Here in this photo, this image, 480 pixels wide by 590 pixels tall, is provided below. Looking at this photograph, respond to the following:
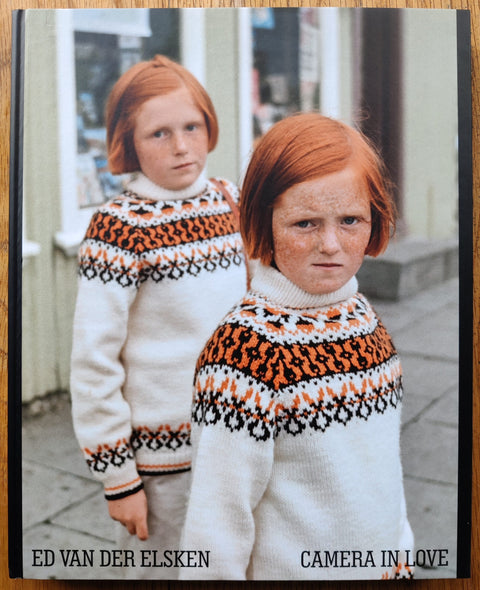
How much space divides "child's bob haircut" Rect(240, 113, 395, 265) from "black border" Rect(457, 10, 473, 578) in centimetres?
16

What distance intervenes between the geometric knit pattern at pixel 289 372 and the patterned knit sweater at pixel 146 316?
8cm

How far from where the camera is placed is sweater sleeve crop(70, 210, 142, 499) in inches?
46.1

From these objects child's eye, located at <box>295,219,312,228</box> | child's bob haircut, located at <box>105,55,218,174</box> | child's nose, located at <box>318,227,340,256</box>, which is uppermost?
child's bob haircut, located at <box>105,55,218,174</box>

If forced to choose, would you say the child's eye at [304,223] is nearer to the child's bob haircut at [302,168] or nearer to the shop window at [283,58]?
the child's bob haircut at [302,168]

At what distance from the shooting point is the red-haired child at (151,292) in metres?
1.17

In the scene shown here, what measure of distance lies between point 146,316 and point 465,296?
0.59 meters

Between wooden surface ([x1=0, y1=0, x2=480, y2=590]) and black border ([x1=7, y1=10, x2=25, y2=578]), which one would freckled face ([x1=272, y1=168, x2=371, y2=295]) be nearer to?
wooden surface ([x1=0, y1=0, x2=480, y2=590])

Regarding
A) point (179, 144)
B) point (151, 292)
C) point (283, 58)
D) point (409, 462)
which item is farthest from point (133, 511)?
point (283, 58)

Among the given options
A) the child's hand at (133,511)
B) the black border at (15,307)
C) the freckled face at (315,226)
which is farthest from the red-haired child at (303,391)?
the black border at (15,307)

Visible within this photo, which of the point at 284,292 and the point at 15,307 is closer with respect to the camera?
the point at 284,292

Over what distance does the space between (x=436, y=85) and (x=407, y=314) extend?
0.42 metres

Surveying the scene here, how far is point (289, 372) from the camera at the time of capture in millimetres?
1046

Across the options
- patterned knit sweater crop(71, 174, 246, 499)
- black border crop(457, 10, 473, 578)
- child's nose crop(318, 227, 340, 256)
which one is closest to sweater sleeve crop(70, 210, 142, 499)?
patterned knit sweater crop(71, 174, 246, 499)

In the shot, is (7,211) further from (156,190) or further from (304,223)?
(304,223)
